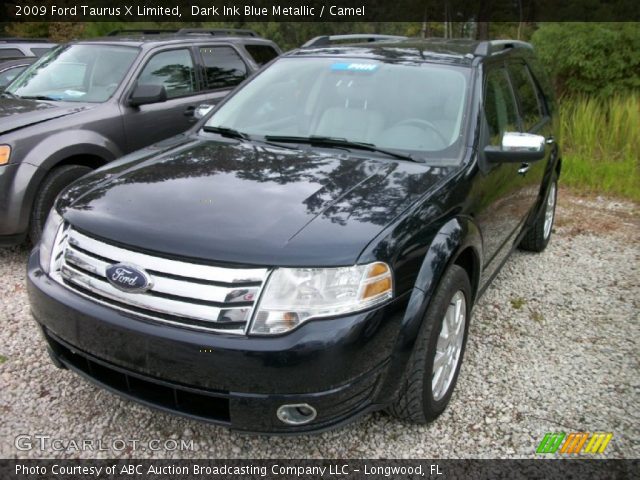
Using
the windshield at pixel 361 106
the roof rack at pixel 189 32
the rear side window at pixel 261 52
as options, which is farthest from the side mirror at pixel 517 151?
the roof rack at pixel 189 32

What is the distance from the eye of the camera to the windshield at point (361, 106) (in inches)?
120

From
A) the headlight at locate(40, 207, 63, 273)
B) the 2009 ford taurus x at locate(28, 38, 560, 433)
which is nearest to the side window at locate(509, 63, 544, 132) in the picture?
the 2009 ford taurus x at locate(28, 38, 560, 433)

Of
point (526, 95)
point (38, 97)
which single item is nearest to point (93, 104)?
point (38, 97)

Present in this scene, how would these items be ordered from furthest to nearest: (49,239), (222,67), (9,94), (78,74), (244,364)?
1. (222,67)
2. (78,74)
3. (9,94)
4. (49,239)
5. (244,364)

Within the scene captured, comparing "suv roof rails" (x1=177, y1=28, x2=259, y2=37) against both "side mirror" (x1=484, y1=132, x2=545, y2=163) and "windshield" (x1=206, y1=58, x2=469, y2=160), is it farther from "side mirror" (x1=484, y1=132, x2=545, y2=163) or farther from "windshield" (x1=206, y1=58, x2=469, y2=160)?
"side mirror" (x1=484, y1=132, x2=545, y2=163)

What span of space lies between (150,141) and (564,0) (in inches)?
372

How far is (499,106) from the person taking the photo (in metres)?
3.45

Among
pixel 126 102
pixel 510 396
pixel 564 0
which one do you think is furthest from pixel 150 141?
pixel 564 0

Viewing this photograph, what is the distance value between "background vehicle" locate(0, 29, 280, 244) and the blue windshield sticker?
1.32 m

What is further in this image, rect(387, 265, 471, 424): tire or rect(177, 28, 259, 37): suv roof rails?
rect(177, 28, 259, 37): suv roof rails

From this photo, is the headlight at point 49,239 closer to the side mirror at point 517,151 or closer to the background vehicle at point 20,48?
the side mirror at point 517,151

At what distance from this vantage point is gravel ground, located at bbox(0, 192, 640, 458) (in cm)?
257

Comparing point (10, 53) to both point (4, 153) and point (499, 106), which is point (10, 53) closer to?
point (4, 153)

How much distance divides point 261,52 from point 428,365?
18.0 ft
